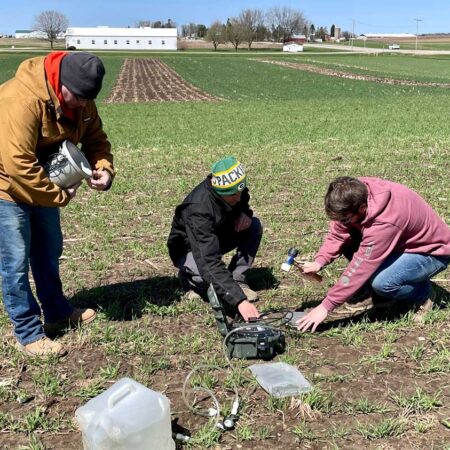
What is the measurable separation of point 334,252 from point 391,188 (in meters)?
0.74

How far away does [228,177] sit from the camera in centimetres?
384

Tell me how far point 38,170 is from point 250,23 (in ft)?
467

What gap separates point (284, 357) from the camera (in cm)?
361

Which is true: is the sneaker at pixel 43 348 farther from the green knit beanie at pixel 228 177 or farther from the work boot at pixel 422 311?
the work boot at pixel 422 311

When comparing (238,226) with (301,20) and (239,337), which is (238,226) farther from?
(301,20)

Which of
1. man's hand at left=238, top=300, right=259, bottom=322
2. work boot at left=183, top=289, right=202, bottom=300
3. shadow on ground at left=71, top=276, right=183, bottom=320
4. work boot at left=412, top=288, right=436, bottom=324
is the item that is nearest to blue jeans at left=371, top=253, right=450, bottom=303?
work boot at left=412, top=288, right=436, bottom=324

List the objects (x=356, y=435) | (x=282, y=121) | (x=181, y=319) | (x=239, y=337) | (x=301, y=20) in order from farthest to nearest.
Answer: (x=301, y=20) → (x=282, y=121) → (x=181, y=319) → (x=239, y=337) → (x=356, y=435)

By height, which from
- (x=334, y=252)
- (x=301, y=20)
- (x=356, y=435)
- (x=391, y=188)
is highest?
(x=301, y=20)

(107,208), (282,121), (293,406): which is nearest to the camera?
(293,406)

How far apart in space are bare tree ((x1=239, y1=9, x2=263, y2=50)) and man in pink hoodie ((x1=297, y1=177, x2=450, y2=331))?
416ft

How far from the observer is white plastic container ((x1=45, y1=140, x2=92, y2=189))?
345 centimetres

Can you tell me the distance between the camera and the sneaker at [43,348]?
3629 millimetres

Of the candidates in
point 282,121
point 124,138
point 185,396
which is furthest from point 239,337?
point 282,121

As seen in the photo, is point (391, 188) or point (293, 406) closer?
point (293, 406)
